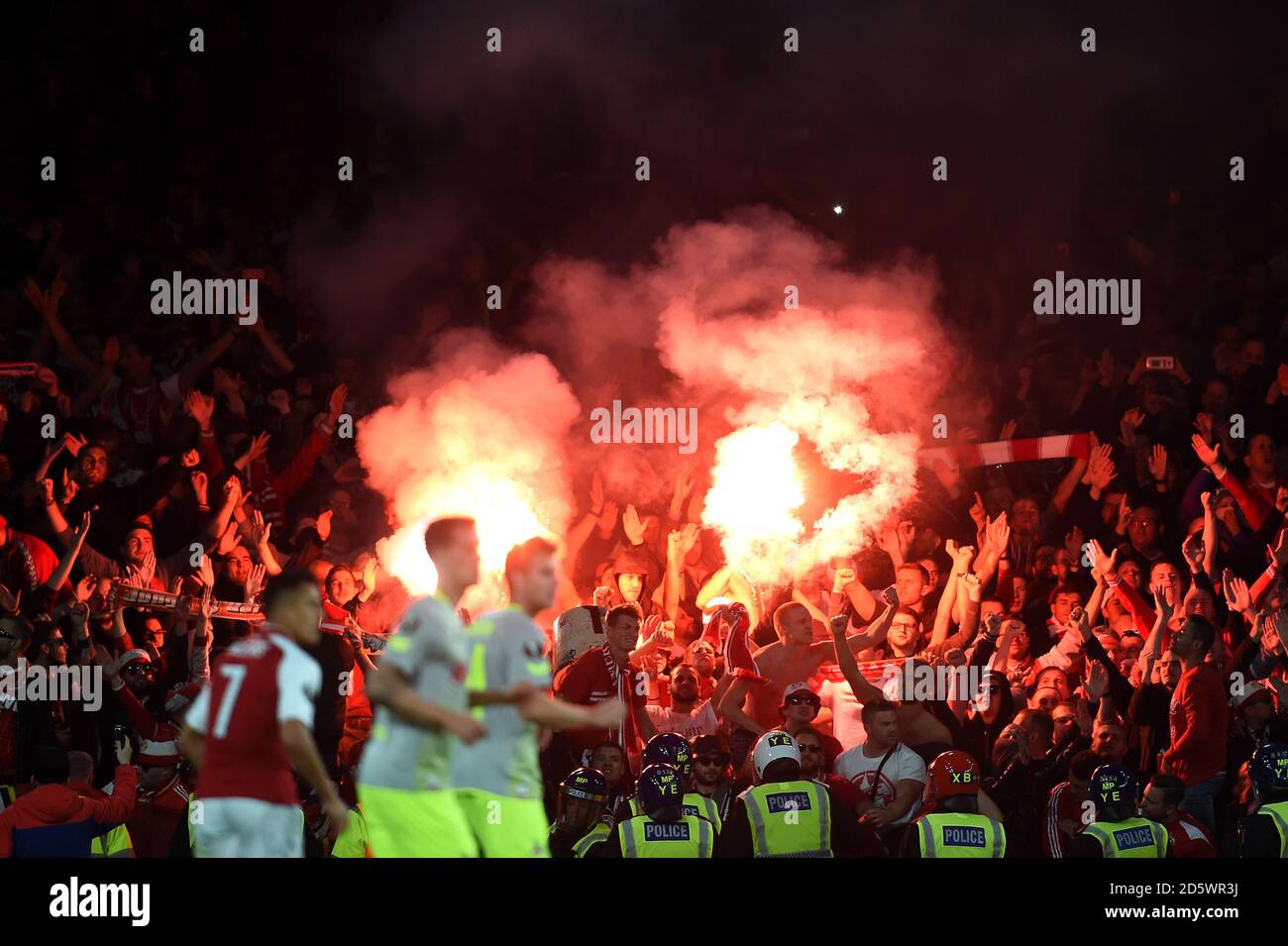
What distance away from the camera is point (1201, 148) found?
41.7 feet

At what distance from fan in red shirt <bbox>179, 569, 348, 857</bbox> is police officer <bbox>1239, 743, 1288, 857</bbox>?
361 cm

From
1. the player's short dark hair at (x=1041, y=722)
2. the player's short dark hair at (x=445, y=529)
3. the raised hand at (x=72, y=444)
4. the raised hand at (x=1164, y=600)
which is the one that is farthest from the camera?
the raised hand at (x=72, y=444)

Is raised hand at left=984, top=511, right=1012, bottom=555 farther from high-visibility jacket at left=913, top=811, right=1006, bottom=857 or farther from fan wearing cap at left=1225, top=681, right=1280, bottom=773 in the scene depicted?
high-visibility jacket at left=913, top=811, right=1006, bottom=857

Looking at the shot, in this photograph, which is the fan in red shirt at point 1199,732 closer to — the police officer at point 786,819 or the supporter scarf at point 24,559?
the police officer at point 786,819

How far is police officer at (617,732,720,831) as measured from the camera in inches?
263

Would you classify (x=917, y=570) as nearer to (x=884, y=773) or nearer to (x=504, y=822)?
(x=884, y=773)

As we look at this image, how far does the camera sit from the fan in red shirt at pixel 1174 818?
266 inches

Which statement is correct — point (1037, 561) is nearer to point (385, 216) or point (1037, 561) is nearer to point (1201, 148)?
point (1201, 148)

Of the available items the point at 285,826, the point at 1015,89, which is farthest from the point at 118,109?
the point at 285,826

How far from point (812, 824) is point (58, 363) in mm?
6616

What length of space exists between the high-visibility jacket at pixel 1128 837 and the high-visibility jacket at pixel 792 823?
1.01 metres

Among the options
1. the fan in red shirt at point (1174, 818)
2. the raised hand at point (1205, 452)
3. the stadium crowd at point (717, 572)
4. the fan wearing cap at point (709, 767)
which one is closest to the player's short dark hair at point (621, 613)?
the stadium crowd at point (717, 572)

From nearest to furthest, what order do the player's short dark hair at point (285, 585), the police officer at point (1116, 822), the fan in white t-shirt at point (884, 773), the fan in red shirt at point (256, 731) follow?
1. the fan in red shirt at point (256, 731)
2. the player's short dark hair at point (285, 585)
3. the police officer at point (1116, 822)
4. the fan in white t-shirt at point (884, 773)

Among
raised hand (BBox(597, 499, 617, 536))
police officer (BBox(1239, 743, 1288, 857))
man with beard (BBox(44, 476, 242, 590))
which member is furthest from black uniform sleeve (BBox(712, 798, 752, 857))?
raised hand (BBox(597, 499, 617, 536))
